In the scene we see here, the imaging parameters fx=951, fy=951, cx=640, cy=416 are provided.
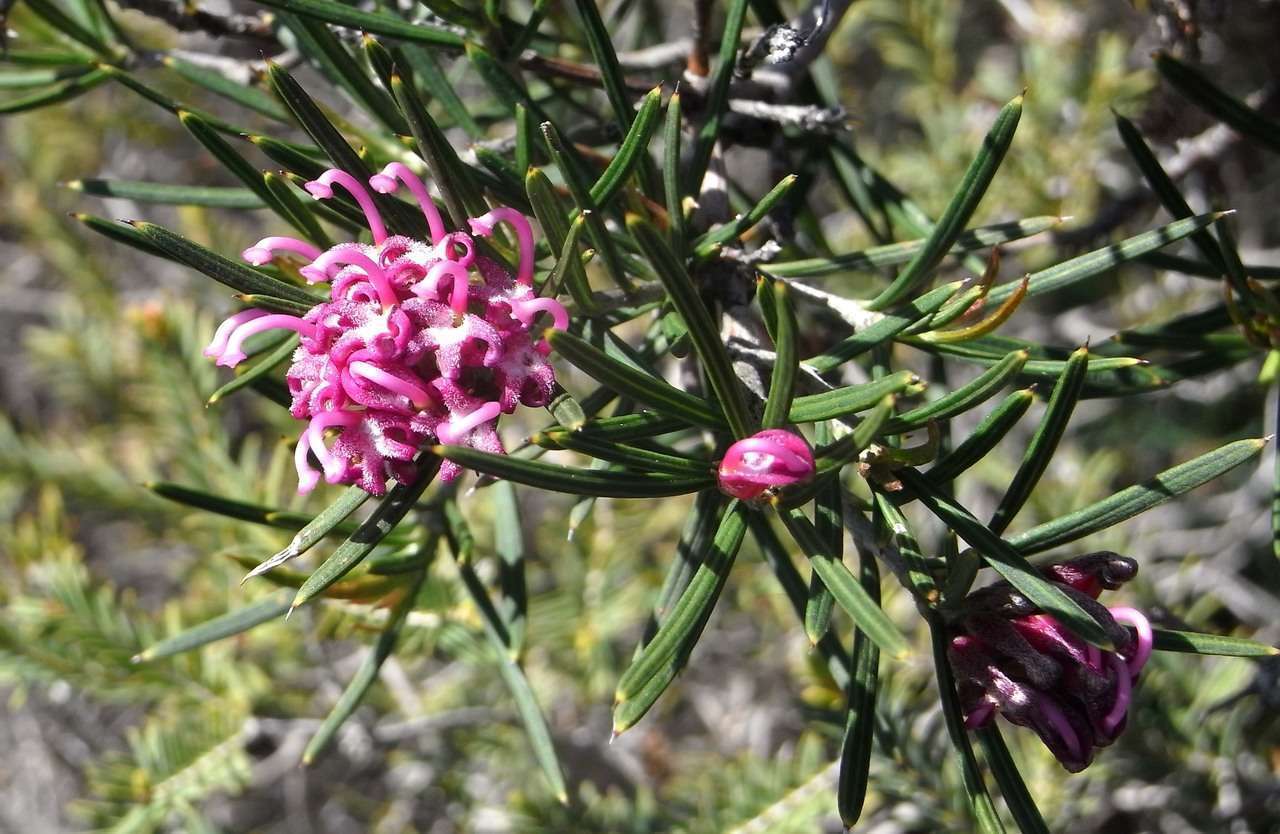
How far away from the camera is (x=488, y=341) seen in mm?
486

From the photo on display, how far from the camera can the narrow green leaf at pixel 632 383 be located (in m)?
0.43

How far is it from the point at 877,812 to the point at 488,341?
0.97 metres

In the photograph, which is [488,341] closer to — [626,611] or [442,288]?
[442,288]

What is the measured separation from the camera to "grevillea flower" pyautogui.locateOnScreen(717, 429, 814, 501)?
484 millimetres

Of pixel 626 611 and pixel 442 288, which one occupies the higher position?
pixel 442 288

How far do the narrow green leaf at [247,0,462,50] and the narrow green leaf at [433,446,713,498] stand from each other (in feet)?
1.07

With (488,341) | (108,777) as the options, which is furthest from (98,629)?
(488,341)

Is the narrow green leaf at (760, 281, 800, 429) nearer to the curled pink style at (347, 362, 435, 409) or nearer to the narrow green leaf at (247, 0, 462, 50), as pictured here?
the curled pink style at (347, 362, 435, 409)

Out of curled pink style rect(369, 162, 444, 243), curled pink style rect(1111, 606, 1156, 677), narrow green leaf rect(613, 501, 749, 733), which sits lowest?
curled pink style rect(1111, 606, 1156, 677)

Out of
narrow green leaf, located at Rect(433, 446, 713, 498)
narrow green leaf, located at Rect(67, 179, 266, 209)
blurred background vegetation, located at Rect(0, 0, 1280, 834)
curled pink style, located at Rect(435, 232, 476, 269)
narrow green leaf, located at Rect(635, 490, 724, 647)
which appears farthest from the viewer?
blurred background vegetation, located at Rect(0, 0, 1280, 834)

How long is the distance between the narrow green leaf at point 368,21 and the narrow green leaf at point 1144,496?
0.51m

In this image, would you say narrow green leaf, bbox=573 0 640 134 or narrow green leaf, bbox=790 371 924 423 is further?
narrow green leaf, bbox=573 0 640 134

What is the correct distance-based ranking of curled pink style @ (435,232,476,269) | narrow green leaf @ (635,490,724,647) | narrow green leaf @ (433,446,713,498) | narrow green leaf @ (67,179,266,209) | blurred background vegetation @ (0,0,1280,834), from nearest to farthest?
narrow green leaf @ (433,446,713,498), curled pink style @ (435,232,476,269), narrow green leaf @ (635,490,724,647), narrow green leaf @ (67,179,266,209), blurred background vegetation @ (0,0,1280,834)

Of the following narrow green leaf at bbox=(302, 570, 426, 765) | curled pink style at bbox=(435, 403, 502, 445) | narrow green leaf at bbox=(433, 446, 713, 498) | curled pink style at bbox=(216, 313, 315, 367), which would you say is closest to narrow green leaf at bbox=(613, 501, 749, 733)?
narrow green leaf at bbox=(433, 446, 713, 498)
